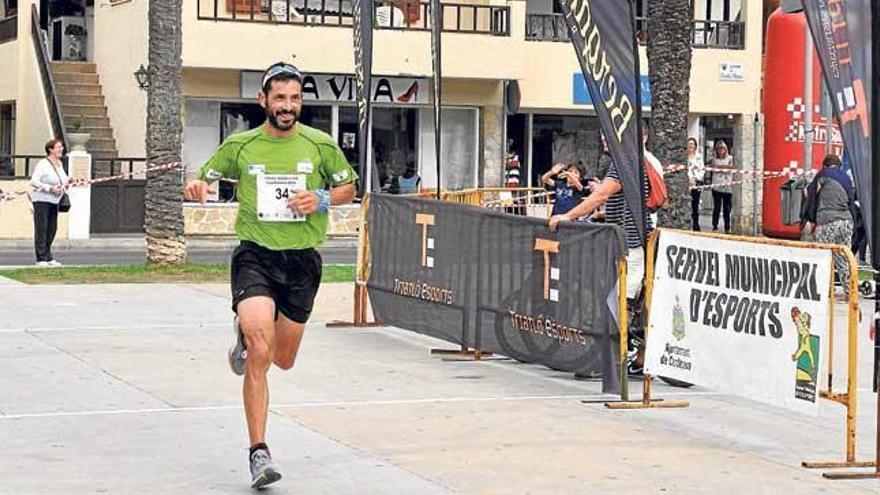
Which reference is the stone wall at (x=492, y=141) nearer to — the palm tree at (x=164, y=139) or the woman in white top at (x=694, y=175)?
the woman in white top at (x=694, y=175)

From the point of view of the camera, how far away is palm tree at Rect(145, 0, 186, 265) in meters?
21.5

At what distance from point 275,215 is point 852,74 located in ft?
9.79

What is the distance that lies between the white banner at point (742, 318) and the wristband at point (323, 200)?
2.45 meters

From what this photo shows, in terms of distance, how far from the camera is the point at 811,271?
913 cm

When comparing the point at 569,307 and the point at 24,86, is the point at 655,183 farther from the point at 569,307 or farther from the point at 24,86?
the point at 24,86

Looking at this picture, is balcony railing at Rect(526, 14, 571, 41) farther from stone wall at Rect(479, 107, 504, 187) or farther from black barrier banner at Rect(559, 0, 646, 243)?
black barrier banner at Rect(559, 0, 646, 243)

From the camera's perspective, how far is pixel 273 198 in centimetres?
879

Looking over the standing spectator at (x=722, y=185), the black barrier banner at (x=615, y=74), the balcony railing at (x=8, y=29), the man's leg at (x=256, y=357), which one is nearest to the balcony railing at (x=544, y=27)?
the standing spectator at (x=722, y=185)

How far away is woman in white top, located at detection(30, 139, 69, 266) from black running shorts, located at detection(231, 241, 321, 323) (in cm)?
1500

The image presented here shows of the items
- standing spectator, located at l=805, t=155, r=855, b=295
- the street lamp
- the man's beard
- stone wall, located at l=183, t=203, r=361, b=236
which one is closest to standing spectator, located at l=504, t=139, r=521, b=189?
stone wall, located at l=183, t=203, r=361, b=236

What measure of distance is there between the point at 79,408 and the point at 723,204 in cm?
2512

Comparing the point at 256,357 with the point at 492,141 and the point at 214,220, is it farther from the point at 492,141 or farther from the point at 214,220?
the point at 492,141

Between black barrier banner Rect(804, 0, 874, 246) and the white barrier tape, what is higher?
black barrier banner Rect(804, 0, 874, 246)

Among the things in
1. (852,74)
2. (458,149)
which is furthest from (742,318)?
(458,149)
